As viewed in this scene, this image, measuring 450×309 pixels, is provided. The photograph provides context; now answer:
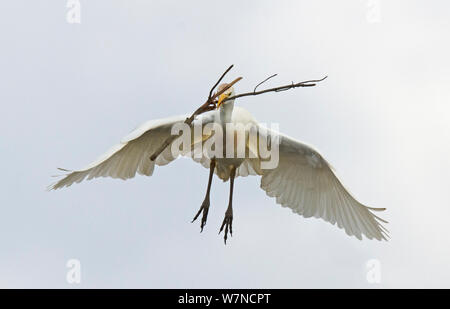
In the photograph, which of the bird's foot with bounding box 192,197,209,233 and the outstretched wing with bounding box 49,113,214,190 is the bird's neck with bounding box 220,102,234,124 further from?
the bird's foot with bounding box 192,197,209,233

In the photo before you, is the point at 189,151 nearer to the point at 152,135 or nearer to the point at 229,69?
the point at 152,135

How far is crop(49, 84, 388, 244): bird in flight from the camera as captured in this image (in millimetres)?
10805

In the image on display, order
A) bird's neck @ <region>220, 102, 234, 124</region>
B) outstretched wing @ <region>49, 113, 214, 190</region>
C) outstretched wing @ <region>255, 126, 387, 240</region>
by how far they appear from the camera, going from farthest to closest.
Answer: outstretched wing @ <region>255, 126, 387, 240</region> < bird's neck @ <region>220, 102, 234, 124</region> < outstretched wing @ <region>49, 113, 214, 190</region>

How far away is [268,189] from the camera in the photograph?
12.3 meters

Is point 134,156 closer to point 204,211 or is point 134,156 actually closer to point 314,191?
point 204,211

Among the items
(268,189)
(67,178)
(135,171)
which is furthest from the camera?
(268,189)

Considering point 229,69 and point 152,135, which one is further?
point 152,135

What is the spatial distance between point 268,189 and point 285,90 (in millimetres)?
3802

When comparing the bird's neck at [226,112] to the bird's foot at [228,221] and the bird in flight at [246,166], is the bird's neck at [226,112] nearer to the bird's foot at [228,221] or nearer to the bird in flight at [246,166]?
the bird in flight at [246,166]

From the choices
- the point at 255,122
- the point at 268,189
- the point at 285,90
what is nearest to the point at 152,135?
the point at 255,122

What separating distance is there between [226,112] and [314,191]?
228 centimetres

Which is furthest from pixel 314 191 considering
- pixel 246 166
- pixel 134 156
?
pixel 134 156

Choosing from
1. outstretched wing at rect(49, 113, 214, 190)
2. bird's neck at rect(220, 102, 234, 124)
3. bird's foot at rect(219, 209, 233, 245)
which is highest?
bird's neck at rect(220, 102, 234, 124)

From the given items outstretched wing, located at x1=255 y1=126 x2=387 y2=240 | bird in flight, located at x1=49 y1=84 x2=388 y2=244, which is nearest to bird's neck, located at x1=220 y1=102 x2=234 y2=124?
bird in flight, located at x1=49 y1=84 x2=388 y2=244
